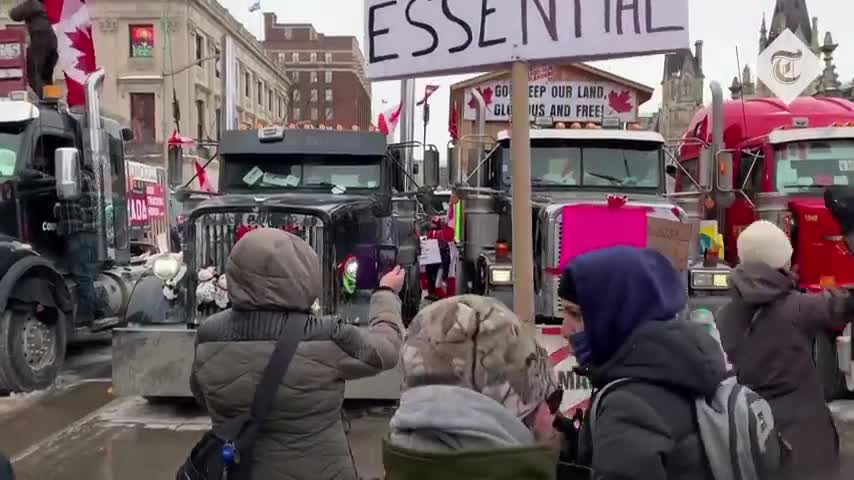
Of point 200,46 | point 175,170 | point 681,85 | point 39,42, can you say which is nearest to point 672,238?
point 175,170

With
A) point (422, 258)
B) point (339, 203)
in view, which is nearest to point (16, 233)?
point (339, 203)

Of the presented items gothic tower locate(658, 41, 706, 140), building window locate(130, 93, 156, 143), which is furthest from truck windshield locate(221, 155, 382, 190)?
gothic tower locate(658, 41, 706, 140)

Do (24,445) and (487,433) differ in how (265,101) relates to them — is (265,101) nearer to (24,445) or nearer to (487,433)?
(24,445)

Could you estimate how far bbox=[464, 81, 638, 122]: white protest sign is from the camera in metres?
13.3

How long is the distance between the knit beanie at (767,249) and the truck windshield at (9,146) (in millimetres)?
7782

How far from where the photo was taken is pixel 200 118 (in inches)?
2207

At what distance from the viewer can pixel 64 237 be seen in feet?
32.3

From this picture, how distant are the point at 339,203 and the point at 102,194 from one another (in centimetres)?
386

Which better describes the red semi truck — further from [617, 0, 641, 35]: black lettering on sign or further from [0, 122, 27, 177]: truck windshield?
[0, 122, 27, 177]: truck windshield

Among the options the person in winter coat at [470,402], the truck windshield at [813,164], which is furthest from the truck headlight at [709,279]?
the person in winter coat at [470,402]

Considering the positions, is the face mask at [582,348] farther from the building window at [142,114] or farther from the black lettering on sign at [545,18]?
the building window at [142,114]

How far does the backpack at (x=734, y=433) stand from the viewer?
195cm

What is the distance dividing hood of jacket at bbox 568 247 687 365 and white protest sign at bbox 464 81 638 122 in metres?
10.1

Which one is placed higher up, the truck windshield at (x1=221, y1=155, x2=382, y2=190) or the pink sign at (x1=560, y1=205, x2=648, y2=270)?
the truck windshield at (x1=221, y1=155, x2=382, y2=190)
